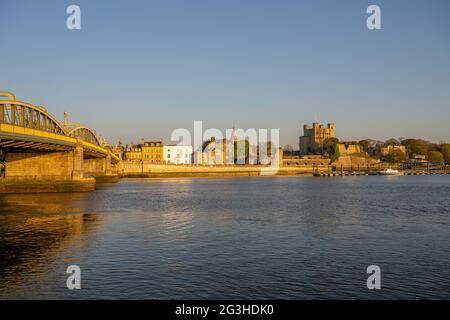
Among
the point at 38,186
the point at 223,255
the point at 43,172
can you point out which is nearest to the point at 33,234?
the point at 223,255

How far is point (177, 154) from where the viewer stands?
19312 cm

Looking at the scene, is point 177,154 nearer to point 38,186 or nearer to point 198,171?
point 198,171

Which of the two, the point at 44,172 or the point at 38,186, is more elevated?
the point at 44,172

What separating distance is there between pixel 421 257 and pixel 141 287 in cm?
1239

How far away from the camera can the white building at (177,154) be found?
623ft

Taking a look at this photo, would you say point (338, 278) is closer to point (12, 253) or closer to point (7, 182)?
point (12, 253)

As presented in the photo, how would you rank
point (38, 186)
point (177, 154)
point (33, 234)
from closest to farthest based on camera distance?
point (33, 234) < point (38, 186) < point (177, 154)

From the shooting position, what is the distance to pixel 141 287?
1558 cm

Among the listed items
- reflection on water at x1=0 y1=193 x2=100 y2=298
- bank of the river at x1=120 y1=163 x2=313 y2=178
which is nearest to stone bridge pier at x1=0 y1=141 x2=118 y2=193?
reflection on water at x1=0 y1=193 x2=100 y2=298

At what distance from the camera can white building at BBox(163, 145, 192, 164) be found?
190 m

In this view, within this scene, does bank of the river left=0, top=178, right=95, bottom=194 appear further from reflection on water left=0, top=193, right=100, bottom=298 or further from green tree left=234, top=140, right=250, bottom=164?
green tree left=234, top=140, right=250, bottom=164

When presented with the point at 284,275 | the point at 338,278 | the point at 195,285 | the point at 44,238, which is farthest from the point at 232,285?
the point at 44,238

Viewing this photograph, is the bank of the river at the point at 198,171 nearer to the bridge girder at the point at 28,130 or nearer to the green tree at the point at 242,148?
the green tree at the point at 242,148

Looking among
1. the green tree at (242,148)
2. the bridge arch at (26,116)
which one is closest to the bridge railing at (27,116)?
the bridge arch at (26,116)
